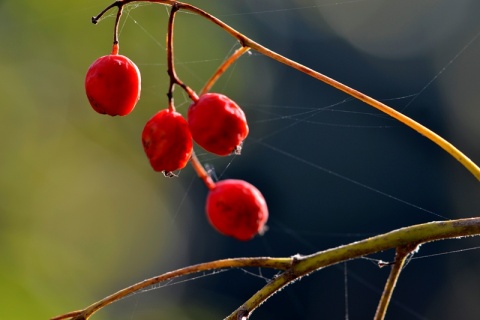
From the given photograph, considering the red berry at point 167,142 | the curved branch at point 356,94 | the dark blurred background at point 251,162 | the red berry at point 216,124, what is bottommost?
the dark blurred background at point 251,162

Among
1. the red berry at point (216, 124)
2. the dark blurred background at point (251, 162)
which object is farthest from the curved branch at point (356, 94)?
the dark blurred background at point (251, 162)

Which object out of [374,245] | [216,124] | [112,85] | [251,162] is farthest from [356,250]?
[251,162]

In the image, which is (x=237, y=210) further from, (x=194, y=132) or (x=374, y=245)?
(x=374, y=245)

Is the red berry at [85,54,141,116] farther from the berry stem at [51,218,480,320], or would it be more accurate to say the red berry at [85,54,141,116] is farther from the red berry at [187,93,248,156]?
the berry stem at [51,218,480,320]

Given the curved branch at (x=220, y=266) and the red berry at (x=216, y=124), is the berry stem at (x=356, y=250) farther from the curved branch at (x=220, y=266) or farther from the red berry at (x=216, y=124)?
the red berry at (x=216, y=124)

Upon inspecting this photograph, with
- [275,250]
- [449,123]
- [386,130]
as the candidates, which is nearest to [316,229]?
[275,250]

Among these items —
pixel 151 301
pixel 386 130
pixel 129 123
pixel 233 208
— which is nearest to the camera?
pixel 233 208

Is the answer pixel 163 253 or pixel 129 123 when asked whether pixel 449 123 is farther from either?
pixel 129 123
